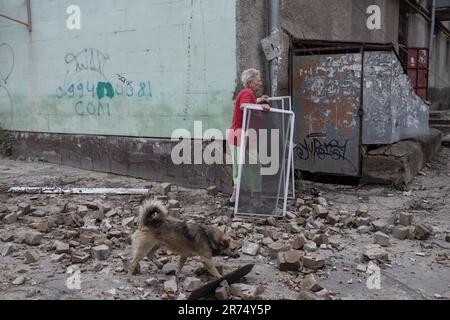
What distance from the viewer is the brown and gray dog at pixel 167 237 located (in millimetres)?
3949

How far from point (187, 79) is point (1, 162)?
16.6 feet

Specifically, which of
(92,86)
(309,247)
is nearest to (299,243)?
(309,247)

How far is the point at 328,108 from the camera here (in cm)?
754

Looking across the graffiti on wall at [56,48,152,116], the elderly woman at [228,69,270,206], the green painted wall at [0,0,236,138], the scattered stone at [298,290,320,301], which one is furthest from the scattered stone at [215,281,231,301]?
the graffiti on wall at [56,48,152,116]

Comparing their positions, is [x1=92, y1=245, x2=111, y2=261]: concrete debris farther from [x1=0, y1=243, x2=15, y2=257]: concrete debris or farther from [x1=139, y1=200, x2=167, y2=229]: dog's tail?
[x1=0, y1=243, x2=15, y2=257]: concrete debris

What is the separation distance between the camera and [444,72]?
19750 mm

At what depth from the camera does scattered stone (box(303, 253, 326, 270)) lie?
421cm

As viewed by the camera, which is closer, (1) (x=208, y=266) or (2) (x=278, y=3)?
(1) (x=208, y=266)

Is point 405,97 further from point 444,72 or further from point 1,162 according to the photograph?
point 444,72

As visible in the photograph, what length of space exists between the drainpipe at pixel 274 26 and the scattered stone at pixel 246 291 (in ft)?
12.8

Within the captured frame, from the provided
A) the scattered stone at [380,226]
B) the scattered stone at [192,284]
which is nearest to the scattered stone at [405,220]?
the scattered stone at [380,226]

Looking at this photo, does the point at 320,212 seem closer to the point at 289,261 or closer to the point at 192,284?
the point at 289,261

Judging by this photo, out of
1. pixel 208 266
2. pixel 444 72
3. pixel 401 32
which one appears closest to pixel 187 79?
pixel 208 266
